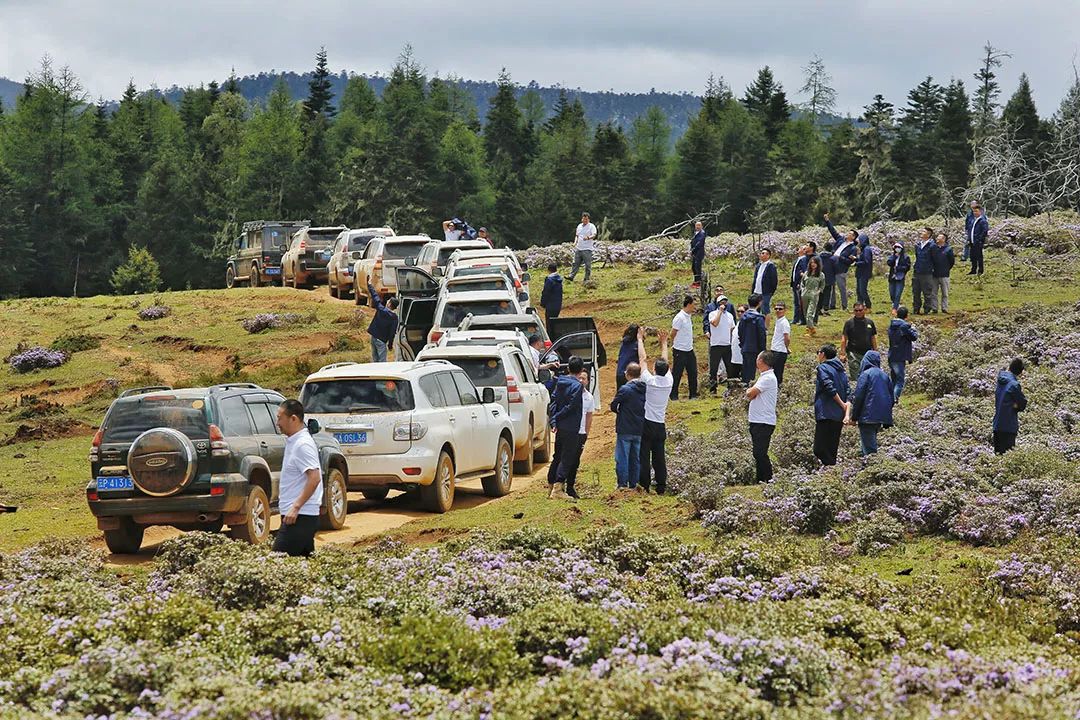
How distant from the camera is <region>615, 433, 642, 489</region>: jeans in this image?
16078 millimetres

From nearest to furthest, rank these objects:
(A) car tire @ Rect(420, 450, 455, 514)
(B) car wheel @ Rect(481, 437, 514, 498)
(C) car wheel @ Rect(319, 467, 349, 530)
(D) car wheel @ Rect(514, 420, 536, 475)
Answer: (C) car wheel @ Rect(319, 467, 349, 530)
(A) car tire @ Rect(420, 450, 455, 514)
(B) car wheel @ Rect(481, 437, 514, 498)
(D) car wheel @ Rect(514, 420, 536, 475)

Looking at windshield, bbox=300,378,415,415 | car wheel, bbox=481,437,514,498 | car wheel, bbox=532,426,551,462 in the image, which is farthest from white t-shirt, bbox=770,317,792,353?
windshield, bbox=300,378,415,415

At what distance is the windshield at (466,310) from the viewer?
25.0 metres

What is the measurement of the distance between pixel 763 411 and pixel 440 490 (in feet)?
12.6

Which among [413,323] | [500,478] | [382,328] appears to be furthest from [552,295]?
[500,478]

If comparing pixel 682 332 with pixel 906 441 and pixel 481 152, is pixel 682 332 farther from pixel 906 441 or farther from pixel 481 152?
pixel 481 152

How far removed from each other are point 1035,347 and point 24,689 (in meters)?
20.6

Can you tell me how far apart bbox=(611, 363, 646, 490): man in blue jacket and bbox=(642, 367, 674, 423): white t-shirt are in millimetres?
55

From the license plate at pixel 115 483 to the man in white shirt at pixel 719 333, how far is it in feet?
39.1

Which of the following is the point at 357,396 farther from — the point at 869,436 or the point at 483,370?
the point at 869,436

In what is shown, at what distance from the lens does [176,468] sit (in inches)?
517

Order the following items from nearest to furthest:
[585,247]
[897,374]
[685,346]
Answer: [897,374] < [685,346] < [585,247]

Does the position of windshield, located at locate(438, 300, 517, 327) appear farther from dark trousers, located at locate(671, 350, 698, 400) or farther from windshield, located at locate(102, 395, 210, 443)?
windshield, located at locate(102, 395, 210, 443)

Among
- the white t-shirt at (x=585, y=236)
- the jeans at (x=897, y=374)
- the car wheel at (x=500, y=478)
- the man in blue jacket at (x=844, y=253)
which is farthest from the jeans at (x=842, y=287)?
the car wheel at (x=500, y=478)
